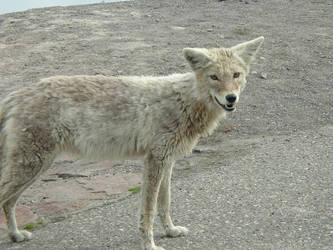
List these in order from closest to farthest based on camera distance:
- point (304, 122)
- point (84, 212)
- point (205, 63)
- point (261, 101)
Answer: point (205, 63) < point (84, 212) < point (304, 122) < point (261, 101)

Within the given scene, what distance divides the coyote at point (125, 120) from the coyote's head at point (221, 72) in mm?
12

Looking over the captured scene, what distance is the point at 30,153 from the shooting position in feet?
17.6

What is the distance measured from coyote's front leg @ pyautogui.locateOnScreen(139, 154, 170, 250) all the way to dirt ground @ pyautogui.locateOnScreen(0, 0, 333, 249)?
2.42 m

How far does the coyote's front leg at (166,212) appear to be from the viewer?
6.04 meters

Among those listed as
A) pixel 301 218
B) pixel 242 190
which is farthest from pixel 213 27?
pixel 301 218

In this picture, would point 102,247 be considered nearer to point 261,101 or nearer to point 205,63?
point 205,63

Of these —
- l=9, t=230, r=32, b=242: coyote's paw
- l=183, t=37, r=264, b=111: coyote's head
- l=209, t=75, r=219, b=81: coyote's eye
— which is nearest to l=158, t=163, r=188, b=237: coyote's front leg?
l=183, t=37, r=264, b=111: coyote's head

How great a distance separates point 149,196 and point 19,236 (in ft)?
5.81

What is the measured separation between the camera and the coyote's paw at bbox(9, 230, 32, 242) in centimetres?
595

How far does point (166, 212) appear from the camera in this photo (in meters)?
6.08

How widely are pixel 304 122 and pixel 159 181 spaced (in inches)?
228

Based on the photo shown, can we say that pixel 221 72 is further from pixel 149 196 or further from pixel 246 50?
pixel 149 196

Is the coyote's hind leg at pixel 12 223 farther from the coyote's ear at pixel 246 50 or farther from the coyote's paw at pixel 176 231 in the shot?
the coyote's ear at pixel 246 50

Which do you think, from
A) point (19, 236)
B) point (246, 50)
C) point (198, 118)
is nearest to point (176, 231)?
point (198, 118)
